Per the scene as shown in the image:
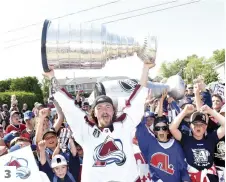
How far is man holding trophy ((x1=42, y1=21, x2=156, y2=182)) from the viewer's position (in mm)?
3596

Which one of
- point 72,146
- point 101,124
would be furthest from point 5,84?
point 101,124

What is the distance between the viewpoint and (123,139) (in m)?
3.68

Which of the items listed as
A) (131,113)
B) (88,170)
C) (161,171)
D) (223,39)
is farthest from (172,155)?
(223,39)

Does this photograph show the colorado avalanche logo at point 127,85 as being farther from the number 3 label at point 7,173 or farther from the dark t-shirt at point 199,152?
the number 3 label at point 7,173

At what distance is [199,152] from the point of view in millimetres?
4148

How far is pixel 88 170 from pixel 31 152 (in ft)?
2.31

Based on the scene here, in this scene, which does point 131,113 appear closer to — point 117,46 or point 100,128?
point 100,128

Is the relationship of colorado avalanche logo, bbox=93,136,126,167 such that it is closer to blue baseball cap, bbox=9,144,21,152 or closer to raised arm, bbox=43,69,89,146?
raised arm, bbox=43,69,89,146

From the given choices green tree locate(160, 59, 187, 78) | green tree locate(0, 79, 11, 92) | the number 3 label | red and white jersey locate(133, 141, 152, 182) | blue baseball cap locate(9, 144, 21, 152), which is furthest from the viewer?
green tree locate(160, 59, 187, 78)

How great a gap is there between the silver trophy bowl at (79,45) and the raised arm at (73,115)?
227 mm

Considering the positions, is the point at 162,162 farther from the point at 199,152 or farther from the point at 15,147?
the point at 15,147

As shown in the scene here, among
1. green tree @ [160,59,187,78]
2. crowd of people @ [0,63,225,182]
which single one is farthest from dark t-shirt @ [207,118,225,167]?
green tree @ [160,59,187,78]

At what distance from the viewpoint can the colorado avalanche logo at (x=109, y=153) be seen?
11.9 ft

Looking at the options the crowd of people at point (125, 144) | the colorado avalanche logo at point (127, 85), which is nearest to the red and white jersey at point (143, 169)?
the crowd of people at point (125, 144)
